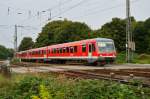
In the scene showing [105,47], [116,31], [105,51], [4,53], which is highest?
[116,31]

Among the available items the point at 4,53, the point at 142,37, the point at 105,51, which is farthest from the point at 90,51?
the point at 4,53

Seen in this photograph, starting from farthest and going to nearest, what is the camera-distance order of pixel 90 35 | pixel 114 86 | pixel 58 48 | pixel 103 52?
pixel 90 35
pixel 58 48
pixel 103 52
pixel 114 86

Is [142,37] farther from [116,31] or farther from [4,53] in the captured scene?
[4,53]

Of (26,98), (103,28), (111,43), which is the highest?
(103,28)

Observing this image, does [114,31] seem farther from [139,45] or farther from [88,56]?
[88,56]

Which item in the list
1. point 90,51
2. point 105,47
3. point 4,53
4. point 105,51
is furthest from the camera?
point 4,53

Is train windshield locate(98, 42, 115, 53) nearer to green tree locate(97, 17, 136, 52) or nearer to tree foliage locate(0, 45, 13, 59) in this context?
green tree locate(97, 17, 136, 52)

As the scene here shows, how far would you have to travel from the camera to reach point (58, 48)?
4825 cm

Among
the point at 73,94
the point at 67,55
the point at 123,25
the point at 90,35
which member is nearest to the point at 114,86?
the point at 73,94

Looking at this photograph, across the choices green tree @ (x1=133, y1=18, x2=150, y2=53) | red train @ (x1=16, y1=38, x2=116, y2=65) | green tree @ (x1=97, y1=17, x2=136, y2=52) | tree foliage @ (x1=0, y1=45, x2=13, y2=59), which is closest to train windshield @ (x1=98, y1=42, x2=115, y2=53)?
red train @ (x1=16, y1=38, x2=116, y2=65)

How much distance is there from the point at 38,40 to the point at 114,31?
72.8ft

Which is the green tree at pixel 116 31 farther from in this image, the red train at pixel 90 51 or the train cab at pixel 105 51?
the train cab at pixel 105 51

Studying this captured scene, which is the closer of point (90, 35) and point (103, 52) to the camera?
point (103, 52)

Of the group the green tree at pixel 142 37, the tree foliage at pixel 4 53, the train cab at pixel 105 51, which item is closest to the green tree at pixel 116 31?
the green tree at pixel 142 37
